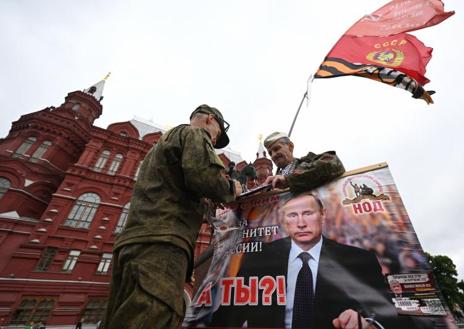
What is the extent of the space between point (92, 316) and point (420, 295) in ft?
57.7

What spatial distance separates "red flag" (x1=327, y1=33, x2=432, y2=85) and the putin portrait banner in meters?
3.90

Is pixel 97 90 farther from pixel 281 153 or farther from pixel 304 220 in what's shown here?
pixel 304 220

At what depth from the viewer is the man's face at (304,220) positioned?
1.92m

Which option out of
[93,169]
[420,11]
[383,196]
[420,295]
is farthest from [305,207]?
[93,169]

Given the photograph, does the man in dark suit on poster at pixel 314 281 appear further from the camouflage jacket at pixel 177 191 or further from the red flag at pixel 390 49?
the red flag at pixel 390 49

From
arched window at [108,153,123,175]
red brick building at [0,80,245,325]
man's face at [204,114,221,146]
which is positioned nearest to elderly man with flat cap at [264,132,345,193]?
man's face at [204,114,221,146]

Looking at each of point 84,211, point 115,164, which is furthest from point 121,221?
point 115,164

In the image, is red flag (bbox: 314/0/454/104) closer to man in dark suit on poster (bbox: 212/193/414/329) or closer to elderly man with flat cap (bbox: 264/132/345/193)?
elderly man with flat cap (bbox: 264/132/345/193)

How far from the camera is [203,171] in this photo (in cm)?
166

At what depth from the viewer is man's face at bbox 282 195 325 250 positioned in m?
1.92

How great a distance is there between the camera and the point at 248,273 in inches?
77.8

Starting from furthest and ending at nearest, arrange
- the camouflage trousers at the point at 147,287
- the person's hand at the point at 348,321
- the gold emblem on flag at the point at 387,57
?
the gold emblem on flag at the point at 387,57, the person's hand at the point at 348,321, the camouflage trousers at the point at 147,287

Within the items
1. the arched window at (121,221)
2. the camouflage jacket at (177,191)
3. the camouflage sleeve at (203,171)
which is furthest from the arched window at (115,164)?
the camouflage sleeve at (203,171)

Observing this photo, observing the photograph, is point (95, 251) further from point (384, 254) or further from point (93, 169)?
point (384, 254)
